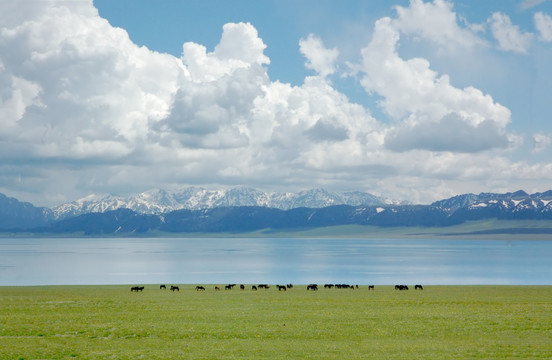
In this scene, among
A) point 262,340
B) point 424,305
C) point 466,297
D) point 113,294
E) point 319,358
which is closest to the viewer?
point 319,358

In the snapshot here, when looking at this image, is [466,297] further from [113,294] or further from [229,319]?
[113,294]

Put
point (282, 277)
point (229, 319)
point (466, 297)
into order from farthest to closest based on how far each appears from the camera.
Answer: point (282, 277) → point (466, 297) → point (229, 319)

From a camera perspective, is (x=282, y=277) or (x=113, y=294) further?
(x=282, y=277)

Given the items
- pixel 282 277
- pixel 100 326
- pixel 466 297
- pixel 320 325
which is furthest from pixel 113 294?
pixel 282 277

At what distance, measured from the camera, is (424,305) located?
→ 51.2 m

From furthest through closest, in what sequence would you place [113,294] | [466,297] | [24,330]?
[113,294], [466,297], [24,330]

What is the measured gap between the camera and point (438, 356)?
2747cm

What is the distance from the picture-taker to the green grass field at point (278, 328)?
2892cm

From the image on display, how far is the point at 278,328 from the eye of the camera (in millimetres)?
36906

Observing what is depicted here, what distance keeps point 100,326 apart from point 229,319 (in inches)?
369

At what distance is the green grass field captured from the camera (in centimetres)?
2892

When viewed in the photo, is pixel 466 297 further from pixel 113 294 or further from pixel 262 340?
pixel 113 294

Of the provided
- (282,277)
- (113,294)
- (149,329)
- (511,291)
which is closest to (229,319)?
(149,329)

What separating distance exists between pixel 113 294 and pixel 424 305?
123 ft
